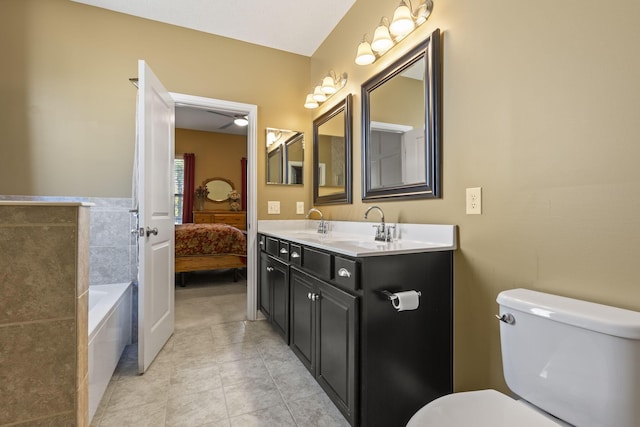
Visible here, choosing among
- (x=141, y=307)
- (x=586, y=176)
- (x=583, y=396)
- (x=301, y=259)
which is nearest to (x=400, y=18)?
(x=586, y=176)

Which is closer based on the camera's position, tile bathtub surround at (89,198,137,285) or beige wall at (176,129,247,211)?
tile bathtub surround at (89,198,137,285)

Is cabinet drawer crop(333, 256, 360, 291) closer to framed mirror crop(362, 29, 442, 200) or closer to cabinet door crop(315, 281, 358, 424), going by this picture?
cabinet door crop(315, 281, 358, 424)

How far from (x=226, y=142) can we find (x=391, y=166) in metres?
5.34

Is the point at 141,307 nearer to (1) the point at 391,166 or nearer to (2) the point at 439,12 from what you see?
(1) the point at 391,166

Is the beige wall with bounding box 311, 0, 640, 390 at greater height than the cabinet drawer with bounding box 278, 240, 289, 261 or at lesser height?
greater

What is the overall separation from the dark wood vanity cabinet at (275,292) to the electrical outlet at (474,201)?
3.95 feet

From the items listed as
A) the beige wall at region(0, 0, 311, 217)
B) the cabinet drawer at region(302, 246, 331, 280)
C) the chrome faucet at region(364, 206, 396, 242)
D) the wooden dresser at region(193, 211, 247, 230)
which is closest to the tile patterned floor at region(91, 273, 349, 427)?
the cabinet drawer at region(302, 246, 331, 280)

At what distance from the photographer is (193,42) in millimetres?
2643

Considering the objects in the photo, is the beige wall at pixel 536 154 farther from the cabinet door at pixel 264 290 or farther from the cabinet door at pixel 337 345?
the cabinet door at pixel 264 290

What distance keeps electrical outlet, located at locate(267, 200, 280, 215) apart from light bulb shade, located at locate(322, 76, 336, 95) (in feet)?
3.60

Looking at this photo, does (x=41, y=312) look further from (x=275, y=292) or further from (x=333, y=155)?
(x=333, y=155)

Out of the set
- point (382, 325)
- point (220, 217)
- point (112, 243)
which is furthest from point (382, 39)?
point (220, 217)

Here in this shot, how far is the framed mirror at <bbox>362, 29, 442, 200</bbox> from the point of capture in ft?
5.05

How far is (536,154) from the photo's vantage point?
3.67ft
